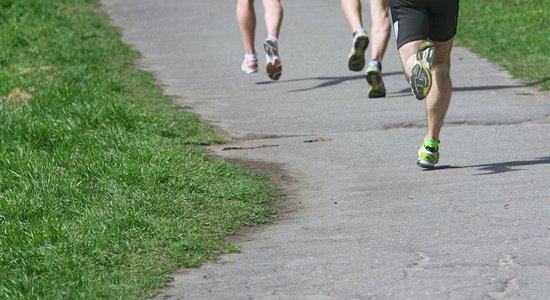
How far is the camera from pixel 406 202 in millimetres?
6938

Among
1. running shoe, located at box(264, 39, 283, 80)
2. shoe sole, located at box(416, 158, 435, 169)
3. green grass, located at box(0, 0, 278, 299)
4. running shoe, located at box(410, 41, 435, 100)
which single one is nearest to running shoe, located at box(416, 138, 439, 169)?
shoe sole, located at box(416, 158, 435, 169)

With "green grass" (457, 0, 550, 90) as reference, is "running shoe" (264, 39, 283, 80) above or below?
above

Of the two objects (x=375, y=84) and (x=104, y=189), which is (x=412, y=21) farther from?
(x=375, y=84)

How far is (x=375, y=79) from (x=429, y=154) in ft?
9.30

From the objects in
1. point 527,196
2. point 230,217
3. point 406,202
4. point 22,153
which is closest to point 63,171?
point 22,153

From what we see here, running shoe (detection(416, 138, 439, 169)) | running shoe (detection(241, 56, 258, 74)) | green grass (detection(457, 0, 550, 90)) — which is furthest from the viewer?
green grass (detection(457, 0, 550, 90))

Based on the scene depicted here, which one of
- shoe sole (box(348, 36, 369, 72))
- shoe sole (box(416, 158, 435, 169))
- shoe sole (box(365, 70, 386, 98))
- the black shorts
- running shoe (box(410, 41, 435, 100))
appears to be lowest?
shoe sole (box(365, 70, 386, 98))

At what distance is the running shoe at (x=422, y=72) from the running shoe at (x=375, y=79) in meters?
3.00

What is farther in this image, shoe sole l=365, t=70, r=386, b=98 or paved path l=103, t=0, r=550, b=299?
shoe sole l=365, t=70, r=386, b=98

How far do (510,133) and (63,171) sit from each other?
2989mm

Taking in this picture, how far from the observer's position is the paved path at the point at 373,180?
5.35 meters

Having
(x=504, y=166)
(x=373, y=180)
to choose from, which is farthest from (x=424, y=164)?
(x=504, y=166)

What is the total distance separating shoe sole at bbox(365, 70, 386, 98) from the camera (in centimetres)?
1048

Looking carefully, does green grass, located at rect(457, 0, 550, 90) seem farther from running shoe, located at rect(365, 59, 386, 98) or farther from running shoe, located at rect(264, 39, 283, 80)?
running shoe, located at rect(264, 39, 283, 80)
